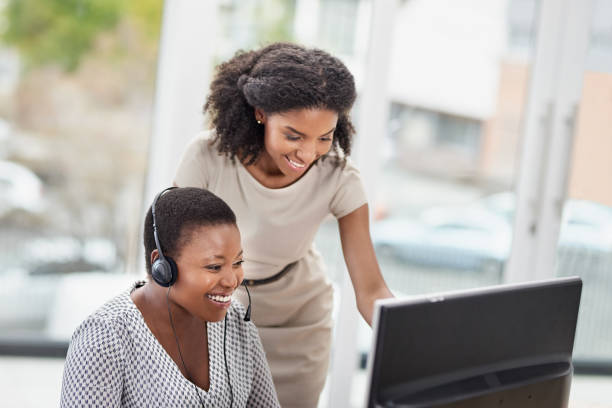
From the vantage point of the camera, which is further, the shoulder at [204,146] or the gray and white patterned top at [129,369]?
the shoulder at [204,146]

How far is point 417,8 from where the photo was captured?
3.13 m

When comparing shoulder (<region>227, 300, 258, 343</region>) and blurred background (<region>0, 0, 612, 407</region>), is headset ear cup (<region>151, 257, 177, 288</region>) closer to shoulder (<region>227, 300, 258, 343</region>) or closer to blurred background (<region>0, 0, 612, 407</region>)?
shoulder (<region>227, 300, 258, 343</region>)

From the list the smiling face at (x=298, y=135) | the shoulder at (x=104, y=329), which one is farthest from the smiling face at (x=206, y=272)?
the smiling face at (x=298, y=135)

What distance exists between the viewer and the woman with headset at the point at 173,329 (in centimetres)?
116

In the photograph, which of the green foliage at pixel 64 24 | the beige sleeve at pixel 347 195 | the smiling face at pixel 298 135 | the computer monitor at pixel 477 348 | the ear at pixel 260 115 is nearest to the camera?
the computer monitor at pixel 477 348

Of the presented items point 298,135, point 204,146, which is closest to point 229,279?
point 298,135

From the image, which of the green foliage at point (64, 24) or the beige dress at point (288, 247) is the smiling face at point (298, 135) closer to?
the beige dress at point (288, 247)

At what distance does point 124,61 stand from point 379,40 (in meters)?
1.11

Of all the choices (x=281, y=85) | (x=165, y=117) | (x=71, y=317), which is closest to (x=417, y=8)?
(x=165, y=117)

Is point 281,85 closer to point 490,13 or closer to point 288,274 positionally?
point 288,274

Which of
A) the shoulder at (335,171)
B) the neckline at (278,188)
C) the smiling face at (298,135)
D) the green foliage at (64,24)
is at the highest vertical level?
the green foliage at (64,24)

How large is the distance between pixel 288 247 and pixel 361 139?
4.44ft

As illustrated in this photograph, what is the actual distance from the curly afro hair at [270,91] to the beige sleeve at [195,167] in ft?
0.14

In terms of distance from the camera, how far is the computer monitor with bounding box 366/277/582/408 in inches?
35.0
